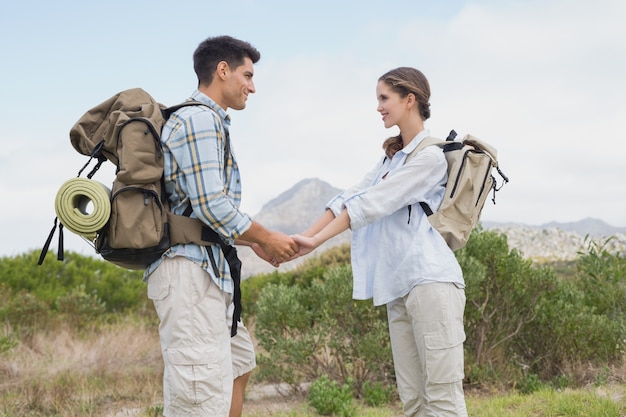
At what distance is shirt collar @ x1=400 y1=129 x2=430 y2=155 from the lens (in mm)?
3605

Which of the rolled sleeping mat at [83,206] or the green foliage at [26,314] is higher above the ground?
the rolled sleeping mat at [83,206]

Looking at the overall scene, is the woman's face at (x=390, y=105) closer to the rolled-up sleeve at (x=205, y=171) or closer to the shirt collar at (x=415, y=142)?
the shirt collar at (x=415, y=142)

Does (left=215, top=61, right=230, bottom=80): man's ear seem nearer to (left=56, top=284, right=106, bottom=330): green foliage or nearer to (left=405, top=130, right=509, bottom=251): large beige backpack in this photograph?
(left=405, top=130, right=509, bottom=251): large beige backpack

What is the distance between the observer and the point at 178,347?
118 inches

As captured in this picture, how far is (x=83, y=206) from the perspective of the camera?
10.2 ft

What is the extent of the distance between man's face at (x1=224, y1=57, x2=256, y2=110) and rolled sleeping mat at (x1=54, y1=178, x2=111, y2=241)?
762 millimetres

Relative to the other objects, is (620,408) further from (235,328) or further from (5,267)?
(5,267)

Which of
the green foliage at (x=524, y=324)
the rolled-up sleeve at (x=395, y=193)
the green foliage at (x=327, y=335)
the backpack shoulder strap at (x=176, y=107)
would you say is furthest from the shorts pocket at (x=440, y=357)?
the green foliage at (x=524, y=324)

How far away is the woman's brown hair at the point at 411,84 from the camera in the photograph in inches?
142

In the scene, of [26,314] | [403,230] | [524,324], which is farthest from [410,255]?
[26,314]

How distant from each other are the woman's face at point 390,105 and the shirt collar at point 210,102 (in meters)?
0.88

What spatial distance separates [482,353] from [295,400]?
1.99m

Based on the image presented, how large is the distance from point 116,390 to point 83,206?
437 centimetres

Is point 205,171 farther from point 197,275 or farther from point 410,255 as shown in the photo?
point 410,255
